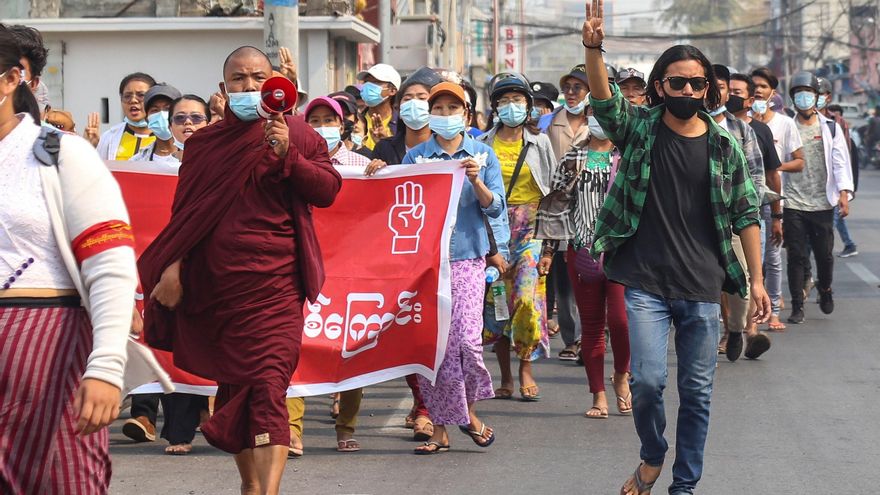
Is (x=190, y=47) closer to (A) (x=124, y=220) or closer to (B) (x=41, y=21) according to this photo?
(B) (x=41, y=21)

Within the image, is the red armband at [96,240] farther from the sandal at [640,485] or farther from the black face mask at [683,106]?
the sandal at [640,485]

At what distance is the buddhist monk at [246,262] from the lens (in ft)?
19.4

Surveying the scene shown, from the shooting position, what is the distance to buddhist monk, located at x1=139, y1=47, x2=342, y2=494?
19.4 ft

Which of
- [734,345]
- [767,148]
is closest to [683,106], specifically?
[734,345]

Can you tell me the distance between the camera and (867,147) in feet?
160

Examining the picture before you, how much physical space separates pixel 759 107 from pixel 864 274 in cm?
519

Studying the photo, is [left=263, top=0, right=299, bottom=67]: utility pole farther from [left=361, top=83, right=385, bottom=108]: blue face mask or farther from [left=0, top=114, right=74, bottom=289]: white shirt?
[left=0, top=114, right=74, bottom=289]: white shirt

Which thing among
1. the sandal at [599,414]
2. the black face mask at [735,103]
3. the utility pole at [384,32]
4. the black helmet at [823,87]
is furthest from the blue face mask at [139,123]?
the utility pole at [384,32]

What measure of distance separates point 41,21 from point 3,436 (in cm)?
1550

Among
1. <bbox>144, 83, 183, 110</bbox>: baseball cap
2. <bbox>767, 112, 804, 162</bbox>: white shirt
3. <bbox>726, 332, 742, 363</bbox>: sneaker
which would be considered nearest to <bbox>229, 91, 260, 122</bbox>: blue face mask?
<bbox>144, 83, 183, 110</bbox>: baseball cap

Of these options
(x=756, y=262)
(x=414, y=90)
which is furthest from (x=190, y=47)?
(x=756, y=262)

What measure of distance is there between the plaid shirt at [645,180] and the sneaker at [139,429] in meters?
3.18

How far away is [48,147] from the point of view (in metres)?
4.01

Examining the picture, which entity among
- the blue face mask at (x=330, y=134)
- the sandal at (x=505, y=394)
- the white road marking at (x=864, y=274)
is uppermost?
the blue face mask at (x=330, y=134)
